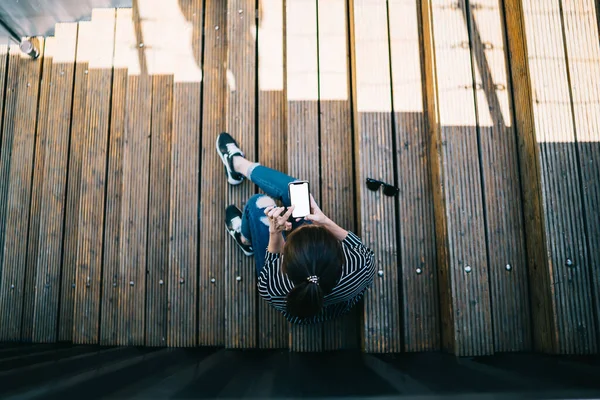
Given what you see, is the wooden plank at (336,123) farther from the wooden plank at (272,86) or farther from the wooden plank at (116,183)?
the wooden plank at (116,183)

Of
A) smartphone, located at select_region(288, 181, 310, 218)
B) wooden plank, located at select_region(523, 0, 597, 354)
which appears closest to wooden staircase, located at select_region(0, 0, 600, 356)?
wooden plank, located at select_region(523, 0, 597, 354)

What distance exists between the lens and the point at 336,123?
7.45 feet

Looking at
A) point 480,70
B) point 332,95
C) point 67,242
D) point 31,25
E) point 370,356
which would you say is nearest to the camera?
point 370,356

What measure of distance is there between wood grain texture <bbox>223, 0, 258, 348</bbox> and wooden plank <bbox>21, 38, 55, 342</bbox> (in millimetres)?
1472

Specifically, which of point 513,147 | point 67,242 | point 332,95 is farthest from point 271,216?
point 67,242

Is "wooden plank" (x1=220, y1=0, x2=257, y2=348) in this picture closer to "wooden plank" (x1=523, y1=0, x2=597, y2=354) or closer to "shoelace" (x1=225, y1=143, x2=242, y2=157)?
"shoelace" (x1=225, y1=143, x2=242, y2=157)

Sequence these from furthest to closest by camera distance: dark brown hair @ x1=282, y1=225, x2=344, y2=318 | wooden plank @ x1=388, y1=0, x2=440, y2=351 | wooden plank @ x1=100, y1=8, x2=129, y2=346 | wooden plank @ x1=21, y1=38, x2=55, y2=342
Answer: wooden plank @ x1=21, y1=38, x2=55, y2=342, wooden plank @ x1=100, y1=8, x2=129, y2=346, wooden plank @ x1=388, y1=0, x2=440, y2=351, dark brown hair @ x1=282, y1=225, x2=344, y2=318

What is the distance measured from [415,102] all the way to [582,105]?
2.75ft

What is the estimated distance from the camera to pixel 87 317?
7.71ft

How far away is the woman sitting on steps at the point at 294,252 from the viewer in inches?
56.7

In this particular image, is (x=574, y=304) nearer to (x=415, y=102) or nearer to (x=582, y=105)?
(x=582, y=105)

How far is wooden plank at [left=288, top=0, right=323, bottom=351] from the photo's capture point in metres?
2.22

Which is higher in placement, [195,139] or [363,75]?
[363,75]

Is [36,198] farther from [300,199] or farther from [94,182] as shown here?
[300,199]
